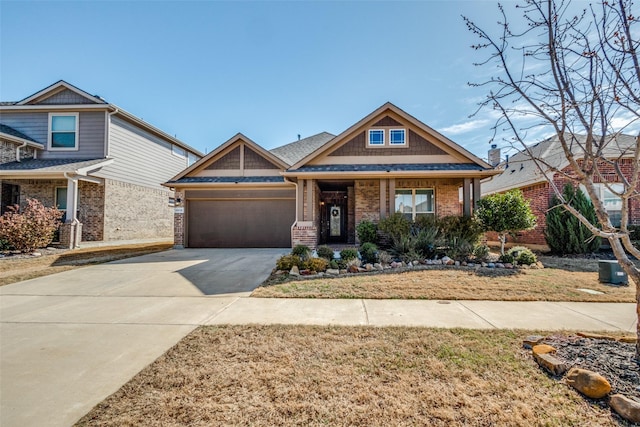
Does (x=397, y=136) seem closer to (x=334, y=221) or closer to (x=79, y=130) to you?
(x=334, y=221)

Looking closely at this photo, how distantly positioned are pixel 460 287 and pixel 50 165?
17.0 m

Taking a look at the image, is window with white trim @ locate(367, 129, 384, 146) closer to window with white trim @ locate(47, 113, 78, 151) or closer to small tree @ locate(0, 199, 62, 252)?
small tree @ locate(0, 199, 62, 252)

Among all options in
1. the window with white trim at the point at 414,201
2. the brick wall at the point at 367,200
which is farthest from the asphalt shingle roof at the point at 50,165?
the window with white trim at the point at 414,201

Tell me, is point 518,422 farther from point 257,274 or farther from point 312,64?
point 312,64

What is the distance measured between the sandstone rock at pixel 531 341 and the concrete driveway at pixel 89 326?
428 cm

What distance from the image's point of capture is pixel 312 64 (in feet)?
39.1

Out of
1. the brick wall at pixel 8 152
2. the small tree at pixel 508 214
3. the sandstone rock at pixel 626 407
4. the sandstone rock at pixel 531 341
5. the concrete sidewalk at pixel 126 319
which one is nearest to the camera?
the sandstone rock at pixel 626 407

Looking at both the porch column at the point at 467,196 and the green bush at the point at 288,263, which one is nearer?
the green bush at the point at 288,263

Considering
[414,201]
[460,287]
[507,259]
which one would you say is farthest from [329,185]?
[460,287]

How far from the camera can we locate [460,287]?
6.32m

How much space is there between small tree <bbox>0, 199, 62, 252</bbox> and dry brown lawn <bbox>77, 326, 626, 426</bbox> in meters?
10.9

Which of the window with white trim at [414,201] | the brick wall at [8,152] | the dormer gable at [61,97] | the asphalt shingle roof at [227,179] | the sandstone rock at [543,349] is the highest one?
the dormer gable at [61,97]

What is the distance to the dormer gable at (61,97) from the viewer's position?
14.0 meters

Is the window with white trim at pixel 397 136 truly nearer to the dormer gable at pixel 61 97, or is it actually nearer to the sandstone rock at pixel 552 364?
the sandstone rock at pixel 552 364
